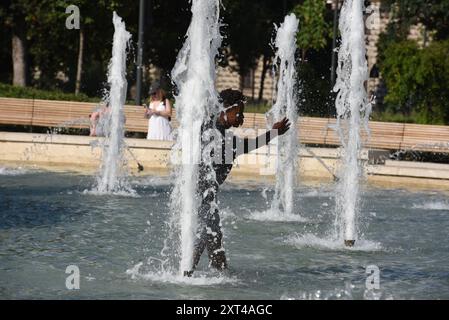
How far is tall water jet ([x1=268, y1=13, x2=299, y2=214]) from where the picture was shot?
15.0 metres

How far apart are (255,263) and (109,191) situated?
21.2ft

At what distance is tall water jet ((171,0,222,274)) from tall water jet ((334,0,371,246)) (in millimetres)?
2607

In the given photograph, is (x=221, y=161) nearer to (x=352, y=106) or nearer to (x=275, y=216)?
(x=352, y=106)

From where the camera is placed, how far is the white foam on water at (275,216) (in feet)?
45.7

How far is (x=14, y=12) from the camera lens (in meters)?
38.1

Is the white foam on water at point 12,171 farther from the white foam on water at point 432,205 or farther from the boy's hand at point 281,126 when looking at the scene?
the boy's hand at point 281,126

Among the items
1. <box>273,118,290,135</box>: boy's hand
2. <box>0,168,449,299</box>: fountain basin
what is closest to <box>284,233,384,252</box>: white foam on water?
<box>0,168,449,299</box>: fountain basin

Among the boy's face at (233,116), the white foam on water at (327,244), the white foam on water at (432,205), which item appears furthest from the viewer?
the white foam on water at (432,205)

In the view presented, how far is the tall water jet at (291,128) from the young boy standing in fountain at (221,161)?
5.48m

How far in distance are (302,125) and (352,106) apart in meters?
9.33

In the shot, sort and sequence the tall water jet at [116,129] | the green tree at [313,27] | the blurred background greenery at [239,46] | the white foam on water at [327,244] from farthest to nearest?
the green tree at [313,27] < the blurred background greenery at [239,46] < the tall water jet at [116,129] < the white foam on water at [327,244]

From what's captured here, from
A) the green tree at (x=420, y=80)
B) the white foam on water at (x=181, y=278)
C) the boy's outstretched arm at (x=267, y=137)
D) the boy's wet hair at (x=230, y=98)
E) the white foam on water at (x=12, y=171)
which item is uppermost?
the green tree at (x=420, y=80)

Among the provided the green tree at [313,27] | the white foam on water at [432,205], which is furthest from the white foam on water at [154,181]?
the green tree at [313,27]
